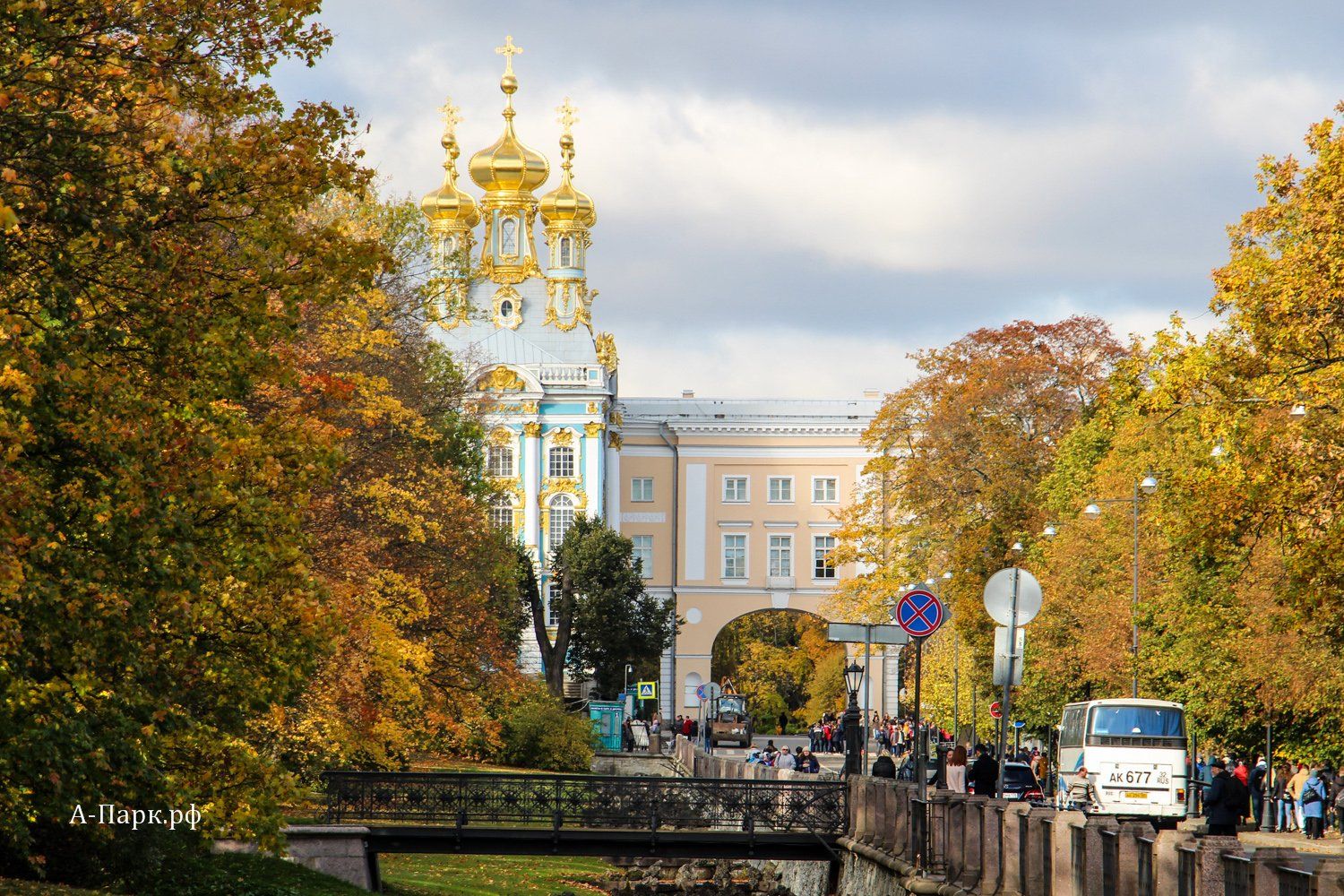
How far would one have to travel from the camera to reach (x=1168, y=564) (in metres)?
44.5

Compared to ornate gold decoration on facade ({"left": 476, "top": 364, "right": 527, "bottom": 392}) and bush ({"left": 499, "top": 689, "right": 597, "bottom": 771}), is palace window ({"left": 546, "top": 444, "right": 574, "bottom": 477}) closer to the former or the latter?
ornate gold decoration on facade ({"left": 476, "top": 364, "right": 527, "bottom": 392})

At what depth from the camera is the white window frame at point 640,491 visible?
100 m

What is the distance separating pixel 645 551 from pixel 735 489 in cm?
570

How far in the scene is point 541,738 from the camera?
55031 mm

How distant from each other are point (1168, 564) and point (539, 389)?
2003 inches

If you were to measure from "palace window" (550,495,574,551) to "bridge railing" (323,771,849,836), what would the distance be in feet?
205

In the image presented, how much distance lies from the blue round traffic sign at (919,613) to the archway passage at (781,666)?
233 ft

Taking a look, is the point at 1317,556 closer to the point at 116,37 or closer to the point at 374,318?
the point at 116,37

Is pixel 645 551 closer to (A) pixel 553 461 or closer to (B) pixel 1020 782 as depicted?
(A) pixel 553 461

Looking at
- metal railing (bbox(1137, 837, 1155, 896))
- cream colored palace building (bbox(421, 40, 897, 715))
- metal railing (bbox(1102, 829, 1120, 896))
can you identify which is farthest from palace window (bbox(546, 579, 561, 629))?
metal railing (bbox(1137, 837, 1155, 896))

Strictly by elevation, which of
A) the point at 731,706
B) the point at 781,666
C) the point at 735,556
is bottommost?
the point at 731,706

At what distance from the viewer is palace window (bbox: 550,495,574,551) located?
91375 mm

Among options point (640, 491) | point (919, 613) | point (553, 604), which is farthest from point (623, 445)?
point (919, 613)

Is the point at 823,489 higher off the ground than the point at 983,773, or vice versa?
the point at 823,489
